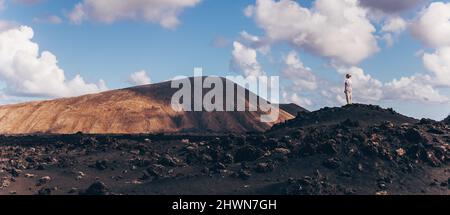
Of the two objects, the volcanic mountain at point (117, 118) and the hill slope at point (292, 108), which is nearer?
the volcanic mountain at point (117, 118)

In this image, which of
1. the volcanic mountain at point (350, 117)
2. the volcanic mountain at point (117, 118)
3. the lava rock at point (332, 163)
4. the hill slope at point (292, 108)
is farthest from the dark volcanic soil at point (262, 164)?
the hill slope at point (292, 108)

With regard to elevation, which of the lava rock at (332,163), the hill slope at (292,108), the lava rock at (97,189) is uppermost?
the hill slope at (292,108)

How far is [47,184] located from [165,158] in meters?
10.9

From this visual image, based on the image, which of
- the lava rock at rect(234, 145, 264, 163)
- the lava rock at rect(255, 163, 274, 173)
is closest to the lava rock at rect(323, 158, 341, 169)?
the lava rock at rect(255, 163, 274, 173)

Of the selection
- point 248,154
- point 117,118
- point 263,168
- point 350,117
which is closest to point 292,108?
point 117,118

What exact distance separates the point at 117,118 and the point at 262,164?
69923mm

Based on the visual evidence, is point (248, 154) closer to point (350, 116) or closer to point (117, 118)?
point (350, 116)

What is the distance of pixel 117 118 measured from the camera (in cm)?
10719

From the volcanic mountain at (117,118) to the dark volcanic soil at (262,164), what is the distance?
4806 cm

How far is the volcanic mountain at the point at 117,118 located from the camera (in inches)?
4075

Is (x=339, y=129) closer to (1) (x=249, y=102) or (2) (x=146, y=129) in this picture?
(2) (x=146, y=129)

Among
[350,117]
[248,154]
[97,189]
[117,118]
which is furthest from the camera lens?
[117,118]

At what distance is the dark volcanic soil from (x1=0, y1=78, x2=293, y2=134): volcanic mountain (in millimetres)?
48056

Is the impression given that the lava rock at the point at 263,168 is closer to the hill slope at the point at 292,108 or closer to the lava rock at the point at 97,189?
the lava rock at the point at 97,189
